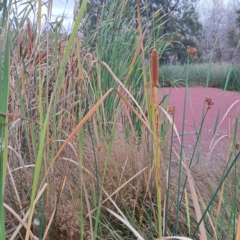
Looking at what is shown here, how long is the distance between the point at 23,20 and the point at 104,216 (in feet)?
2.34

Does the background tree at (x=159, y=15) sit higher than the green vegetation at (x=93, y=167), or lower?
higher

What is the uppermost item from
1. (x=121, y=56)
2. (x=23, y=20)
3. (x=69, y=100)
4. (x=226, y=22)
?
(x=226, y=22)

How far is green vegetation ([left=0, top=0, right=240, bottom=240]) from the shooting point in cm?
45

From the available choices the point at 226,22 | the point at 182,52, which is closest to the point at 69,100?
the point at 182,52

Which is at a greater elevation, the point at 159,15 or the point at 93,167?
the point at 159,15

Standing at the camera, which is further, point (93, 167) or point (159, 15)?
point (159, 15)

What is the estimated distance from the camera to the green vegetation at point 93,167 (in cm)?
45

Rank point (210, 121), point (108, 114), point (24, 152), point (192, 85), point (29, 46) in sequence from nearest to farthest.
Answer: point (24, 152)
point (29, 46)
point (108, 114)
point (210, 121)
point (192, 85)

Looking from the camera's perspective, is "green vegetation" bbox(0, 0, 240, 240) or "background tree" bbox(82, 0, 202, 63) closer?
"green vegetation" bbox(0, 0, 240, 240)

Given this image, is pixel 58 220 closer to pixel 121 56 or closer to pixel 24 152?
pixel 24 152

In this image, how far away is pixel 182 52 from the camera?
39.7 ft

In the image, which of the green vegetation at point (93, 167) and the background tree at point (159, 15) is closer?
the green vegetation at point (93, 167)

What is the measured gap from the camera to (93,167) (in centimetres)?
84

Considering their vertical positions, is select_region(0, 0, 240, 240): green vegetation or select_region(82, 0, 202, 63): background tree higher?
select_region(82, 0, 202, 63): background tree
